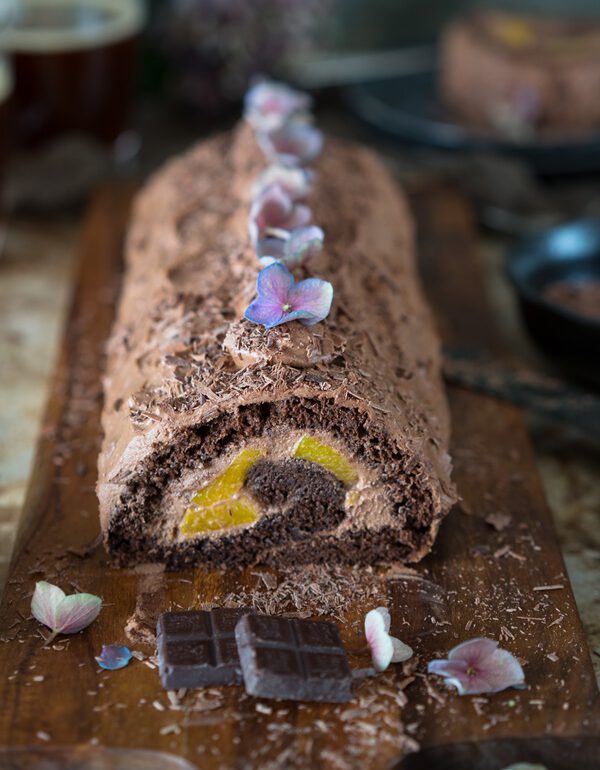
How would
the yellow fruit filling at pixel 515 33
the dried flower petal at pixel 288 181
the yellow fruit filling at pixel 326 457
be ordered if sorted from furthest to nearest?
the yellow fruit filling at pixel 515 33 → the dried flower petal at pixel 288 181 → the yellow fruit filling at pixel 326 457

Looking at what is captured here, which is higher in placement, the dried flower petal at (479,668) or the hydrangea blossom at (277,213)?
the hydrangea blossom at (277,213)

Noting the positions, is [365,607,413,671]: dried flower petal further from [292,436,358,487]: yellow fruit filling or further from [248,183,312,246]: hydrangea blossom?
[248,183,312,246]: hydrangea blossom

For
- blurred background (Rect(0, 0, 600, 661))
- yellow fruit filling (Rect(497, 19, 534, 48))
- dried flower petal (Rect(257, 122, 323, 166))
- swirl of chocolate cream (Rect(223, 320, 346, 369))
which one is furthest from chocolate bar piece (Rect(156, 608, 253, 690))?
yellow fruit filling (Rect(497, 19, 534, 48))

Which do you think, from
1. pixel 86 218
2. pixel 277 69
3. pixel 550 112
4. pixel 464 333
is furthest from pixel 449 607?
pixel 277 69

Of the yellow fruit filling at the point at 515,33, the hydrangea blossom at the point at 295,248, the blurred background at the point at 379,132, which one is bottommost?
the blurred background at the point at 379,132

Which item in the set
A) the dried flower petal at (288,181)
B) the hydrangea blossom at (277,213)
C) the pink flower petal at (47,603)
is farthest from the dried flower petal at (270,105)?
the pink flower petal at (47,603)

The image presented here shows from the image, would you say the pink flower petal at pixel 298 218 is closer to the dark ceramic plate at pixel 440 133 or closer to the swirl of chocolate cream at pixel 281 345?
the swirl of chocolate cream at pixel 281 345

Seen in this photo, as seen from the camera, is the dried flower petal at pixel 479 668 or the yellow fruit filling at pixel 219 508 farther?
the yellow fruit filling at pixel 219 508

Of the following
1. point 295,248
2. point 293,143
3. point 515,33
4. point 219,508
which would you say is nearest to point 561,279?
point 293,143
